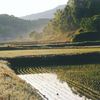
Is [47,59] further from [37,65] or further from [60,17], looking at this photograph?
[60,17]

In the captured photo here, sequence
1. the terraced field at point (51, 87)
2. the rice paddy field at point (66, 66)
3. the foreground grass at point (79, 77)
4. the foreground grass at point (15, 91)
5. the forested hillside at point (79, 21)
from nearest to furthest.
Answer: the foreground grass at point (15, 91) < the terraced field at point (51, 87) < the foreground grass at point (79, 77) < the rice paddy field at point (66, 66) < the forested hillside at point (79, 21)

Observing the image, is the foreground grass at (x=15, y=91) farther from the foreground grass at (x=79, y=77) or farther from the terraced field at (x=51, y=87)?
the foreground grass at (x=79, y=77)

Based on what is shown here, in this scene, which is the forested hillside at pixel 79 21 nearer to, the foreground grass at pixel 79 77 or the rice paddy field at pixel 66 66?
the rice paddy field at pixel 66 66

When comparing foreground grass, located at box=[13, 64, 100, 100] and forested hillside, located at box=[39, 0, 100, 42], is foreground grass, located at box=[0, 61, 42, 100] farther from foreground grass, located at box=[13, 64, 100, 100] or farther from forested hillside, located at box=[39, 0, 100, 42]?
forested hillside, located at box=[39, 0, 100, 42]

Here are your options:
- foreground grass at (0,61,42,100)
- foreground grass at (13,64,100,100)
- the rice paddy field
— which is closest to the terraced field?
the rice paddy field

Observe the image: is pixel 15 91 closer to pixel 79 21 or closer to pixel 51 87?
pixel 51 87

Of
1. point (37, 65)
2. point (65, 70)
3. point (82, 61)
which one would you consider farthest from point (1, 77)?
point (82, 61)

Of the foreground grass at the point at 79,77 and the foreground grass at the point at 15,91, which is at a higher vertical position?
the foreground grass at the point at 15,91

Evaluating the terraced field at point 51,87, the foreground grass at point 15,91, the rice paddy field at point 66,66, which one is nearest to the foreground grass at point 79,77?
the rice paddy field at point 66,66

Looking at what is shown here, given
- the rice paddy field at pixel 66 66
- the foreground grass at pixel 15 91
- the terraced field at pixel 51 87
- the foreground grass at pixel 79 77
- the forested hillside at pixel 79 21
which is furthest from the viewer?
the forested hillside at pixel 79 21

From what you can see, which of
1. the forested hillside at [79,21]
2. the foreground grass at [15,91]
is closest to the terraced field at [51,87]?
the foreground grass at [15,91]

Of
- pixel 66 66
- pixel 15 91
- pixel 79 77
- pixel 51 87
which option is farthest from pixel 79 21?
pixel 15 91

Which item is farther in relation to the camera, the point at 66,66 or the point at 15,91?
the point at 66,66

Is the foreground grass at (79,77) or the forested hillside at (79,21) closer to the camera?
the foreground grass at (79,77)
